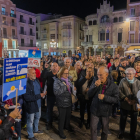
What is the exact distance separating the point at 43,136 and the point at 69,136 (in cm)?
77

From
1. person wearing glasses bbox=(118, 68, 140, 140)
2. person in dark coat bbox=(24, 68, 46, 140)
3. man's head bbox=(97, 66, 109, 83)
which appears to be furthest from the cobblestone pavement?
man's head bbox=(97, 66, 109, 83)

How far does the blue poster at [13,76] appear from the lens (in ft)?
8.71

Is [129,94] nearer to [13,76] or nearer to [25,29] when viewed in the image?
[13,76]

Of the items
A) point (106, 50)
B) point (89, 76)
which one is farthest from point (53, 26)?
point (89, 76)

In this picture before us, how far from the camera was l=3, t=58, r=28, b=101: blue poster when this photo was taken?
2.65 meters

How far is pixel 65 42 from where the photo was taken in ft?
135

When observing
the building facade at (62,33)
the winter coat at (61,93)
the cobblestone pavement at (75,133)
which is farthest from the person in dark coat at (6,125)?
the building facade at (62,33)

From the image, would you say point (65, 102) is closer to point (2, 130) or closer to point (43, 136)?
point (43, 136)

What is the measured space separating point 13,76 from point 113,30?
110 feet

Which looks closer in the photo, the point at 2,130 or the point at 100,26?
the point at 2,130

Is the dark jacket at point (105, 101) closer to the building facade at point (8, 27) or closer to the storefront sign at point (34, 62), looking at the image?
the storefront sign at point (34, 62)

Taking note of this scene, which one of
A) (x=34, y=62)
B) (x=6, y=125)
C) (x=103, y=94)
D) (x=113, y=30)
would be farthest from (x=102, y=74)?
(x=113, y=30)

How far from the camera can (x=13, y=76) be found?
9.25 feet

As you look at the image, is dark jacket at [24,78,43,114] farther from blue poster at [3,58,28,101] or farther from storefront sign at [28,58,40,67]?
storefront sign at [28,58,40,67]
